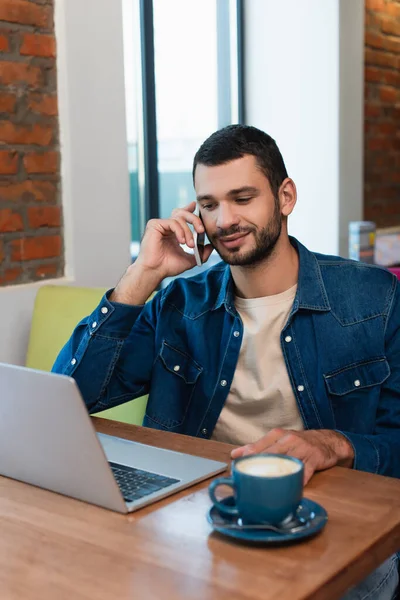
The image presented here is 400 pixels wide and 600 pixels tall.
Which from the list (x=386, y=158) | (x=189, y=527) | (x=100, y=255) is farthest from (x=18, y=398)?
(x=386, y=158)

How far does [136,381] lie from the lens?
1671 mm

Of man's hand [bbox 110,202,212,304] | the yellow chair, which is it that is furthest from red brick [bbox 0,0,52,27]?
man's hand [bbox 110,202,212,304]

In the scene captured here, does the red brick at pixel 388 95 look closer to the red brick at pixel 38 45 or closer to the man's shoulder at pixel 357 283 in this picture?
the red brick at pixel 38 45

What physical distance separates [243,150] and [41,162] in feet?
2.96

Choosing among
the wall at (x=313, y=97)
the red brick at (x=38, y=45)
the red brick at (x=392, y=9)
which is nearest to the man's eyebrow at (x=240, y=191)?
the red brick at (x=38, y=45)

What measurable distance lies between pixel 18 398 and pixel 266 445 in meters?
0.36

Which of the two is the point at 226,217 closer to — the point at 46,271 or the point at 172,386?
the point at 172,386

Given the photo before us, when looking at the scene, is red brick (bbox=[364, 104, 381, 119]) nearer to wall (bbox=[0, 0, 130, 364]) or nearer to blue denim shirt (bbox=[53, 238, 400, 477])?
wall (bbox=[0, 0, 130, 364])

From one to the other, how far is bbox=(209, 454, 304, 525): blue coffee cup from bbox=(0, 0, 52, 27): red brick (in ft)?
5.44

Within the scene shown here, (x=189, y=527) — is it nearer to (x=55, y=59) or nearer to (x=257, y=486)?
(x=257, y=486)

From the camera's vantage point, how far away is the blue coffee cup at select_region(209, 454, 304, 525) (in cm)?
92

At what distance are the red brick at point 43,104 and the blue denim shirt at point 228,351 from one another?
2.76 ft

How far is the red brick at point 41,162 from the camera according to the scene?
7.43 feet

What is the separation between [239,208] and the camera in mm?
1567
